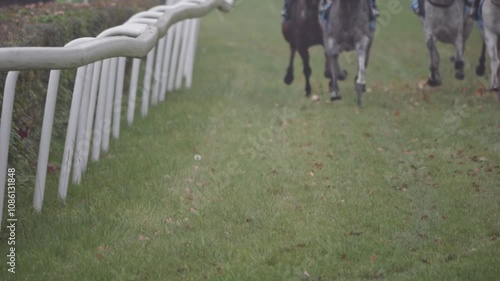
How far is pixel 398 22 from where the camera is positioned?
28609 millimetres

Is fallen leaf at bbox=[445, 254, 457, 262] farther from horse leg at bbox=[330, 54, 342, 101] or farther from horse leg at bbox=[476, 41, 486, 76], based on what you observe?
horse leg at bbox=[476, 41, 486, 76]

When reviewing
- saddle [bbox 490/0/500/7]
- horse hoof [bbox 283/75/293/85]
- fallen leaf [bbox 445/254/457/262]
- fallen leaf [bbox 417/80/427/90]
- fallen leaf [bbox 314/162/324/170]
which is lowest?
fallen leaf [bbox 445/254/457/262]

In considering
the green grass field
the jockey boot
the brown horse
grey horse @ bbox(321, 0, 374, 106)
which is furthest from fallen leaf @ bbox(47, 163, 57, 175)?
the brown horse

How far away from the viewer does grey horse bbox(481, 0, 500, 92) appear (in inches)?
482

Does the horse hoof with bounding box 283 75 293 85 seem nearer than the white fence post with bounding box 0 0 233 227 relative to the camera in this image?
No

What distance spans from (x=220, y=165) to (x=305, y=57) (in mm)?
5062

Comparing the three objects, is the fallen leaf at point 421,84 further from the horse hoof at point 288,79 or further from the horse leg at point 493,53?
the horse leg at point 493,53

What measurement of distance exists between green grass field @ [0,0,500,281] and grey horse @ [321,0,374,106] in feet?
2.18

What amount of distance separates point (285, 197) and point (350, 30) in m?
5.14

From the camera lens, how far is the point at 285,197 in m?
8.46

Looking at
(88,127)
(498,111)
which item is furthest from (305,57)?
(88,127)

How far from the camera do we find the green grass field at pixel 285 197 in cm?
657

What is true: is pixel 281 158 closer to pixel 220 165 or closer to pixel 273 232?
pixel 220 165

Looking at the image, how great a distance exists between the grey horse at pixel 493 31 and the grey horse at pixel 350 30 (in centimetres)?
148
